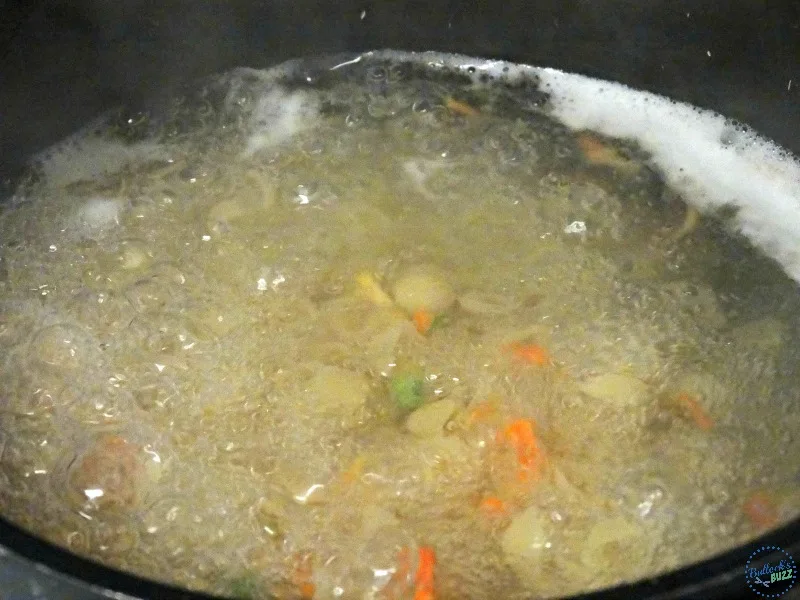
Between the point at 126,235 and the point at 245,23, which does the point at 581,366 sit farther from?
the point at 245,23

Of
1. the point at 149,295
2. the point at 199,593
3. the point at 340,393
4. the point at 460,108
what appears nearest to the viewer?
the point at 199,593

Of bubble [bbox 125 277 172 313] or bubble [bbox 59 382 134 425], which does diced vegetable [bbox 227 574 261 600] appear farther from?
bubble [bbox 125 277 172 313]

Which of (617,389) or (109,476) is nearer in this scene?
(109,476)

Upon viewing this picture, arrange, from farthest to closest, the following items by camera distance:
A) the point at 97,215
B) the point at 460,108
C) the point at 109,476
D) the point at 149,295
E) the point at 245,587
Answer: the point at 460,108
the point at 97,215
the point at 149,295
the point at 109,476
the point at 245,587

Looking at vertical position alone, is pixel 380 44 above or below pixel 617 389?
above

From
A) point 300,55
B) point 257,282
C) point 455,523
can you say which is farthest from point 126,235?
point 455,523

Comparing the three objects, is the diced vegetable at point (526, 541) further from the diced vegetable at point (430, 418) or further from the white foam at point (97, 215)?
the white foam at point (97, 215)

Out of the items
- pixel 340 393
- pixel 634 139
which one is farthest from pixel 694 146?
pixel 340 393

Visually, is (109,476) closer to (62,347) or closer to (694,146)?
(62,347)
